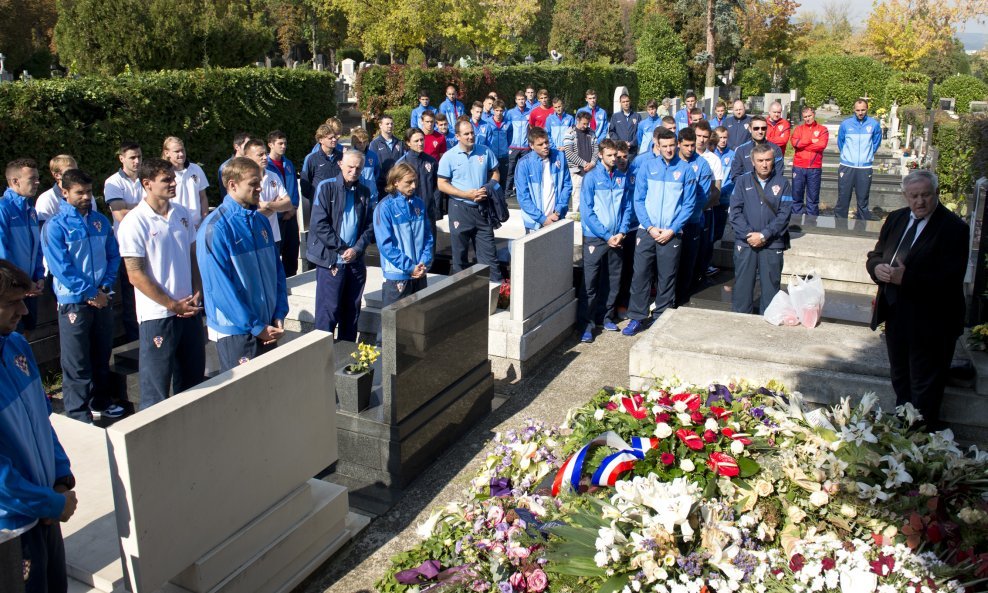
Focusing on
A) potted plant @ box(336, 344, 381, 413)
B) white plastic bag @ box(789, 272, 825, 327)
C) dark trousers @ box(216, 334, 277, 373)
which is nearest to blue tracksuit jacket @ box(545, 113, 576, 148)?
white plastic bag @ box(789, 272, 825, 327)

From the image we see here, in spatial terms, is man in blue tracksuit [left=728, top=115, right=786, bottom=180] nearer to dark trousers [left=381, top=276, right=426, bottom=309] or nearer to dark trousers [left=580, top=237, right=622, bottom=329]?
dark trousers [left=580, top=237, right=622, bottom=329]

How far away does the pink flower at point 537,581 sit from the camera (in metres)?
3.38

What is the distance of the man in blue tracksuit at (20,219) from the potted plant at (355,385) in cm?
271

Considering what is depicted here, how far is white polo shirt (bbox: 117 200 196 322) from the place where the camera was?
558cm

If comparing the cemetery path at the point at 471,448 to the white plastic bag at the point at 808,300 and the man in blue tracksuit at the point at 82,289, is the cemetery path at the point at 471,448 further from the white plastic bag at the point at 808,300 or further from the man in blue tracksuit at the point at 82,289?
the man in blue tracksuit at the point at 82,289

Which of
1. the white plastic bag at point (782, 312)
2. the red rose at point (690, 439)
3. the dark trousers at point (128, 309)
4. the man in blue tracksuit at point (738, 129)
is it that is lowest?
the dark trousers at point (128, 309)

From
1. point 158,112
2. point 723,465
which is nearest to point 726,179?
point 723,465

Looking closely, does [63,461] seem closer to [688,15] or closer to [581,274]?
[581,274]

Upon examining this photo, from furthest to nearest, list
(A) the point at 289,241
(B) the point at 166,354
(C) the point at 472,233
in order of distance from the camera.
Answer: (A) the point at 289,241 → (C) the point at 472,233 → (B) the point at 166,354

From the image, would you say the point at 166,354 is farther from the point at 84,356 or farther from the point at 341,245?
the point at 341,245

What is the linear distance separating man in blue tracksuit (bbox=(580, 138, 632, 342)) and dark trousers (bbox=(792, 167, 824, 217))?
18.4ft

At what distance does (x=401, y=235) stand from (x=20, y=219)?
3086 millimetres

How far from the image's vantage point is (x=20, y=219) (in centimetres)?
678

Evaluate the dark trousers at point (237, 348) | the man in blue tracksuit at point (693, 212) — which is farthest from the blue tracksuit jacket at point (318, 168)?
the dark trousers at point (237, 348)
